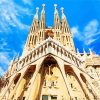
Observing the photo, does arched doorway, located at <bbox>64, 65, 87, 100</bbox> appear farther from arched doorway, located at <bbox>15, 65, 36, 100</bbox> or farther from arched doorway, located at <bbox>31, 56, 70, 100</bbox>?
arched doorway, located at <bbox>15, 65, 36, 100</bbox>

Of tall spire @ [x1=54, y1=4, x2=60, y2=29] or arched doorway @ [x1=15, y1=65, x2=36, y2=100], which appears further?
tall spire @ [x1=54, y1=4, x2=60, y2=29]

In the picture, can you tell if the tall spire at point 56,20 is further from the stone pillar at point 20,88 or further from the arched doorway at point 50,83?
the stone pillar at point 20,88

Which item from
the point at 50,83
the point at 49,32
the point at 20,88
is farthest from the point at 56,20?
the point at 20,88

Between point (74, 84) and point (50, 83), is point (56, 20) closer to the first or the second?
point (74, 84)

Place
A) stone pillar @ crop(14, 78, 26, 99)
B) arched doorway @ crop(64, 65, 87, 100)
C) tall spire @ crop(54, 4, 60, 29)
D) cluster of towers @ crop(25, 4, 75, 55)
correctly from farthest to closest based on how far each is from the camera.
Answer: tall spire @ crop(54, 4, 60, 29), cluster of towers @ crop(25, 4, 75, 55), stone pillar @ crop(14, 78, 26, 99), arched doorway @ crop(64, 65, 87, 100)

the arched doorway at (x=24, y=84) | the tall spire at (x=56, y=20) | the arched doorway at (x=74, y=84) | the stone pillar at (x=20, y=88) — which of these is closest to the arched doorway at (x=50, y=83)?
the arched doorway at (x=74, y=84)

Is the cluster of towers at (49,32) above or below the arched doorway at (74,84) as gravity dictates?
above

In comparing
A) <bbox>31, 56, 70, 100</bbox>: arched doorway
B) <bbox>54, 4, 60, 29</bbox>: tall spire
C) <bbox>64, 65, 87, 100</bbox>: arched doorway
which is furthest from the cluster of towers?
<bbox>31, 56, 70, 100</bbox>: arched doorway

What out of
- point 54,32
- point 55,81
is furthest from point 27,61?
point 54,32

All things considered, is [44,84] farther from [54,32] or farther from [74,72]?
[54,32]

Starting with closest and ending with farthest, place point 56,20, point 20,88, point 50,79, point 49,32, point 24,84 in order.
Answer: point 50,79
point 20,88
point 24,84
point 49,32
point 56,20

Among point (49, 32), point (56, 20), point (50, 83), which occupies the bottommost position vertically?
point (50, 83)

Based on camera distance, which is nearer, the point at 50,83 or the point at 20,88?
the point at 50,83

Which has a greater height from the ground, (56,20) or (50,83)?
(56,20)
